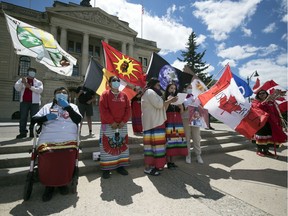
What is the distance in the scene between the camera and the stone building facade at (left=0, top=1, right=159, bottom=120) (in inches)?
953

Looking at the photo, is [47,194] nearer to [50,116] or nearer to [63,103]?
[50,116]

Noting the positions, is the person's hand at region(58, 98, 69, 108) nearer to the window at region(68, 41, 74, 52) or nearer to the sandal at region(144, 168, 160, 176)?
the sandal at region(144, 168, 160, 176)

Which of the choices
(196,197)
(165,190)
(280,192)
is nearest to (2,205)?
(165,190)

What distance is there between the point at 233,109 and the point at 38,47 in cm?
510

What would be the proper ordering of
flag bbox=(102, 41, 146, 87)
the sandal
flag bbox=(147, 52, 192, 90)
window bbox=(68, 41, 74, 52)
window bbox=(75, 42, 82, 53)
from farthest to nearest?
1. window bbox=(75, 42, 82, 53)
2. window bbox=(68, 41, 74, 52)
3. flag bbox=(102, 41, 146, 87)
4. flag bbox=(147, 52, 192, 90)
5. the sandal

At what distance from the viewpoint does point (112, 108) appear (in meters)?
3.39

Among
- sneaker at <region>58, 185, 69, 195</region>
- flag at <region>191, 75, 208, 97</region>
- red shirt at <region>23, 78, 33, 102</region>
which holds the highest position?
flag at <region>191, 75, 208, 97</region>

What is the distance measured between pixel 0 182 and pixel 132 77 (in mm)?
3897

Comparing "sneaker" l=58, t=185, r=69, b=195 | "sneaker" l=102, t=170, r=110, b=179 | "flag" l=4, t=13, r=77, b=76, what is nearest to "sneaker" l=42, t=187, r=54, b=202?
"sneaker" l=58, t=185, r=69, b=195

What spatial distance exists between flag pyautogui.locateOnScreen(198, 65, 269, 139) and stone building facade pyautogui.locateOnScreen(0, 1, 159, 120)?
2366 centimetres

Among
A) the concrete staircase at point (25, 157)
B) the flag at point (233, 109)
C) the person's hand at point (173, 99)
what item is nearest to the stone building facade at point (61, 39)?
the concrete staircase at point (25, 157)

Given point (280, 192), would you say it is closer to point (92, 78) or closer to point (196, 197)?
point (196, 197)

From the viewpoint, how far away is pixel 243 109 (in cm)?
419

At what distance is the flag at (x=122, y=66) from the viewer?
482 centimetres
